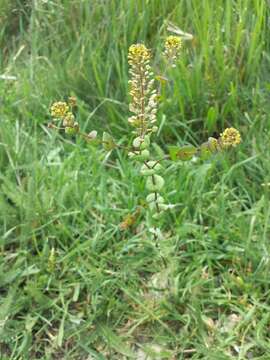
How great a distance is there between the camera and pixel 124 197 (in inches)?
86.6

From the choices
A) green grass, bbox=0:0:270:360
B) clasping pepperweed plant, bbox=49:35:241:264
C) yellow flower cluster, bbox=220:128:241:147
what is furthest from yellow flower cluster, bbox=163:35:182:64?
green grass, bbox=0:0:270:360

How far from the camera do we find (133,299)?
1.99 m

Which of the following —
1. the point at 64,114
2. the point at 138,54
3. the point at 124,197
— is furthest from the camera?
the point at 124,197

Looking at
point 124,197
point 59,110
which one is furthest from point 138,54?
point 124,197

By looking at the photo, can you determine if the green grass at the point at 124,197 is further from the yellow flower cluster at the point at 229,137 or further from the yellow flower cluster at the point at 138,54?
the yellow flower cluster at the point at 138,54

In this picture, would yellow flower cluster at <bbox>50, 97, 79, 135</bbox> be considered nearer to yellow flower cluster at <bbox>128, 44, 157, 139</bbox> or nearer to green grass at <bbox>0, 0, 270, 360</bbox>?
yellow flower cluster at <bbox>128, 44, 157, 139</bbox>

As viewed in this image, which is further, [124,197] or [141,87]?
[124,197]

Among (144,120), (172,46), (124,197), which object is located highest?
(172,46)

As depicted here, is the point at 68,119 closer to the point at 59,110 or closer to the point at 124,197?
the point at 59,110

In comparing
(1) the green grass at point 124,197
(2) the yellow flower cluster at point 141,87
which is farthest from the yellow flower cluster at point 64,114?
(1) the green grass at point 124,197

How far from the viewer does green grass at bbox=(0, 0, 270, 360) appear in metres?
1.95

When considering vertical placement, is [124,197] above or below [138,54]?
below

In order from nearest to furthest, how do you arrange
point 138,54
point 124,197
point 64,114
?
1. point 138,54
2. point 64,114
3. point 124,197

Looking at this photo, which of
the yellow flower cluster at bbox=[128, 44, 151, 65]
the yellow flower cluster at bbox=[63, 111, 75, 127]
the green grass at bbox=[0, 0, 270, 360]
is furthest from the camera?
the green grass at bbox=[0, 0, 270, 360]
